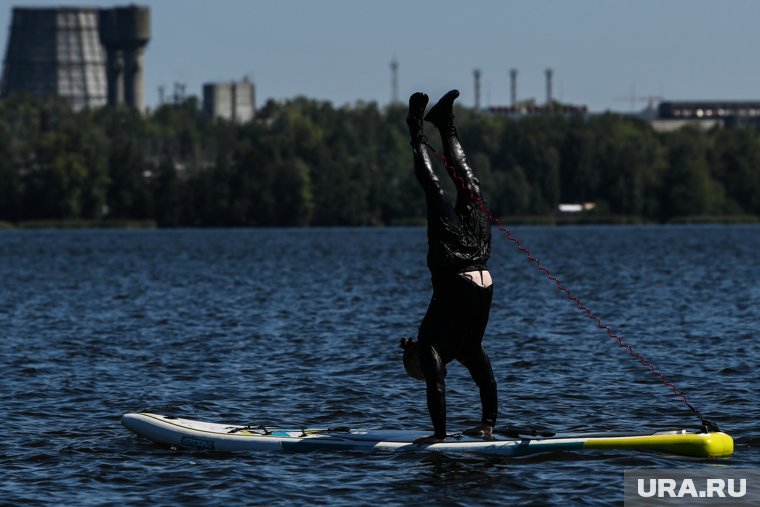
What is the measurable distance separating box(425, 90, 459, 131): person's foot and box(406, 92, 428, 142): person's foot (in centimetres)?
13

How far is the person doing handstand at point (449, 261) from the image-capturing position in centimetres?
1916

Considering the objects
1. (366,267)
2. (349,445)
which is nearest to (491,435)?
(349,445)

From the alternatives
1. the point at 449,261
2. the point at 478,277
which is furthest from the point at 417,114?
the point at 478,277

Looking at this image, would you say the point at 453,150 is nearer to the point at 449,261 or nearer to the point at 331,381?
the point at 449,261

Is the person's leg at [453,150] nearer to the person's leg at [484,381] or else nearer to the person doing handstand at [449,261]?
the person doing handstand at [449,261]

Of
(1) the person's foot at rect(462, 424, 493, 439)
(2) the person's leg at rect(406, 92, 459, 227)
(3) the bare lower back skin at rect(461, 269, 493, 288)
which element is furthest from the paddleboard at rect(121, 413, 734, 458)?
(2) the person's leg at rect(406, 92, 459, 227)

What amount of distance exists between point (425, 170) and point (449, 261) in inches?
46.2

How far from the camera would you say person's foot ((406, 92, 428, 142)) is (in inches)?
742

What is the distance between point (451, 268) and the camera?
63.1 feet

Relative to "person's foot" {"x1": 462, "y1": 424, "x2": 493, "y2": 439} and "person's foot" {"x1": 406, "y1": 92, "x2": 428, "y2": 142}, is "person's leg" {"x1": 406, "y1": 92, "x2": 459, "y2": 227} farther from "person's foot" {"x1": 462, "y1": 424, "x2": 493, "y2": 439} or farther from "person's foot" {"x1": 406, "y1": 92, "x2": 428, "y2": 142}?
"person's foot" {"x1": 462, "y1": 424, "x2": 493, "y2": 439}

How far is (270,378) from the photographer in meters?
29.2

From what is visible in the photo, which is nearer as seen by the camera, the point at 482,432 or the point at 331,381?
the point at 482,432

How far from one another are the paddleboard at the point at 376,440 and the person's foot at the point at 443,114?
4.02 metres

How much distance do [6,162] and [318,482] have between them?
187838 millimetres
